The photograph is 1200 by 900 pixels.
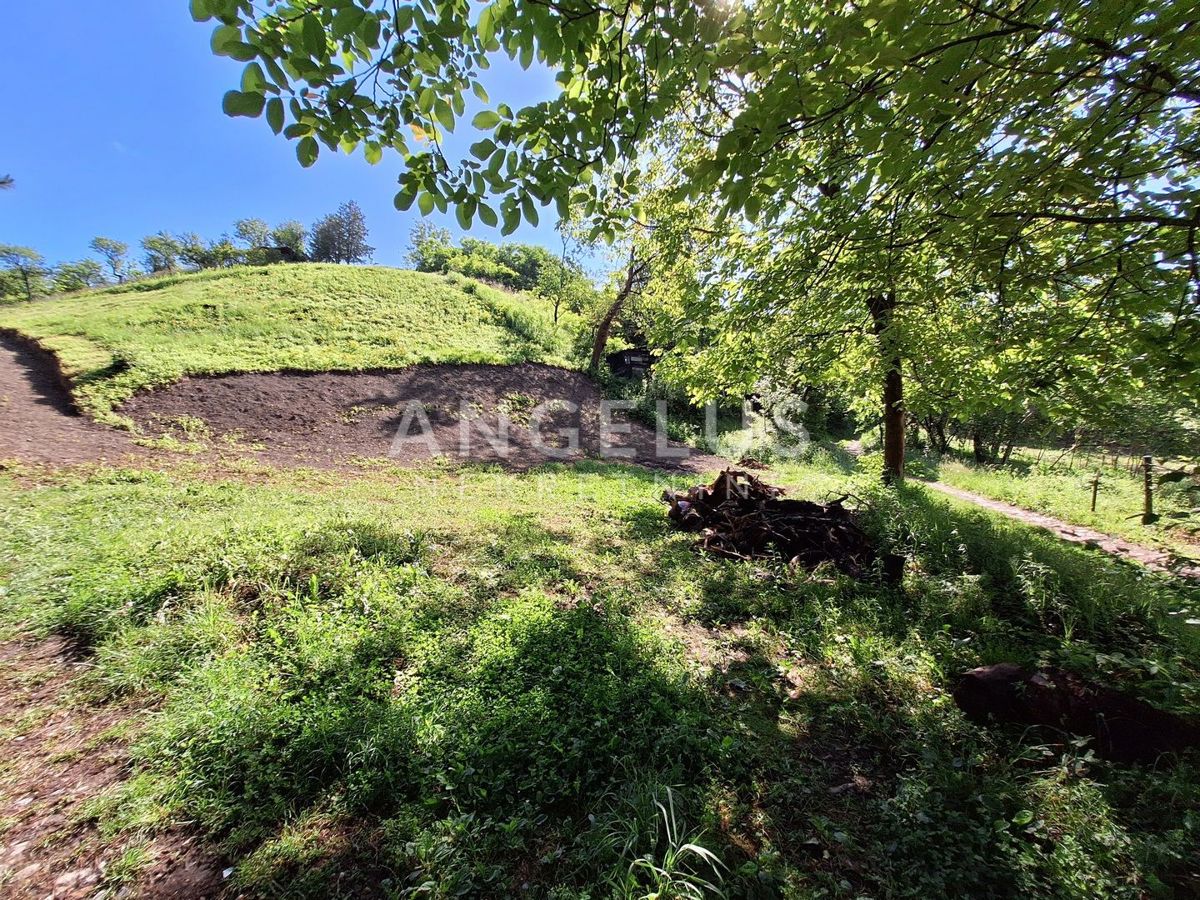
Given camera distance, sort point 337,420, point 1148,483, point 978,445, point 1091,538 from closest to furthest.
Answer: point 1148,483, point 1091,538, point 337,420, point 978,445

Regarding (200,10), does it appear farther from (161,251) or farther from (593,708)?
(161,251)

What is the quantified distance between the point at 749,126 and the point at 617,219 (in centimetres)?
87

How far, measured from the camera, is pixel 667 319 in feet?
18.1

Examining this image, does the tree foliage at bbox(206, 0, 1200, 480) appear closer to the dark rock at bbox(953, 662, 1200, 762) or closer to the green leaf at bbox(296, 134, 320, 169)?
the green leaf at bbox(296, 134, 320, 169)

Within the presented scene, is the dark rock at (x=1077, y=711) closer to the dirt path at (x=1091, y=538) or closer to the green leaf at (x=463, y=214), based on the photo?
the dirt path at (x=1091, y=538)

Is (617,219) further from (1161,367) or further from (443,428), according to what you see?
(443,428)

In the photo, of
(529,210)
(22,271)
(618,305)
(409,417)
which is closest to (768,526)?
(529,210)

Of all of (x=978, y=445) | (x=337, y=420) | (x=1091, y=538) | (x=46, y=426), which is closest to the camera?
(x=1091, y=538)

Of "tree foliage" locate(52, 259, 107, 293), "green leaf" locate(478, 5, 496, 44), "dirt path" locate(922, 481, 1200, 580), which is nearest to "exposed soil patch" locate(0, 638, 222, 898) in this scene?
"green leaf" locate(478, 5, 496, 44)

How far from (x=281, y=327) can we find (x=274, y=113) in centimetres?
1686

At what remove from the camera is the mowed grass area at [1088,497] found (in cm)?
719

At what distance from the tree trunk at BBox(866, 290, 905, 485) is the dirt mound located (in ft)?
Answer: 17.7

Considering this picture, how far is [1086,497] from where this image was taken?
10438 mm

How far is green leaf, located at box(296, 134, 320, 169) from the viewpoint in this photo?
5.68ft
